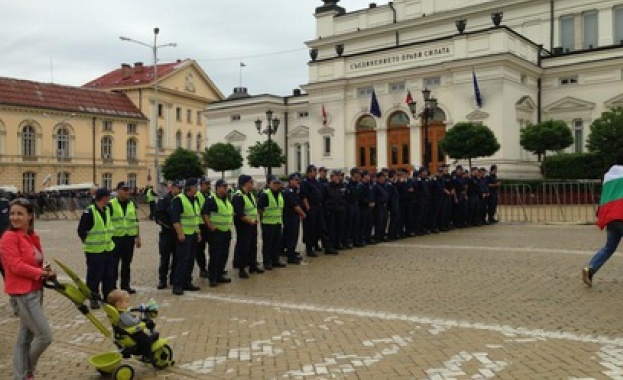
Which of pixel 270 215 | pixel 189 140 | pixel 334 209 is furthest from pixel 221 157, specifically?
pixel 189 140

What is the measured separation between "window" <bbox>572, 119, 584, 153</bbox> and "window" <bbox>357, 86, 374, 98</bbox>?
1310 centimetres

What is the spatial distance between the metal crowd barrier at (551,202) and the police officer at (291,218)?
39.9 feet

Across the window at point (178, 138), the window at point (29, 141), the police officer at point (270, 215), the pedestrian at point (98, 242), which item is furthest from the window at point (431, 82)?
the window at point (178, 138)

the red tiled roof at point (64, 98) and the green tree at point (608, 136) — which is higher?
the red tiled roof at point (64, 98)

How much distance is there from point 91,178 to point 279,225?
5944 cm

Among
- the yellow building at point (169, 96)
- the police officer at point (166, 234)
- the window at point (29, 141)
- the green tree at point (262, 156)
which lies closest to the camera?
the police officer at point (166, 234)

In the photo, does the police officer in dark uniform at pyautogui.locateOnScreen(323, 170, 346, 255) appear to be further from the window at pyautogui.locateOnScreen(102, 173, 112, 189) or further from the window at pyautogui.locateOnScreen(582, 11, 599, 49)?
the window at pyautogui.locateOnScreen(102, 173, 112, 189)

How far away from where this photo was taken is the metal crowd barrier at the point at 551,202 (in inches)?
908

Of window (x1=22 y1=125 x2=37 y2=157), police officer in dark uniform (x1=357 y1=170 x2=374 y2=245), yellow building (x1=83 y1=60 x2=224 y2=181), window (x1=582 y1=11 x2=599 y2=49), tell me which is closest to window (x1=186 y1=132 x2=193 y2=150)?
yellow building (x1=83 y1=60 x2=224 y2=181)

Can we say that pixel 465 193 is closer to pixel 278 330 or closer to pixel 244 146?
pixel 278 330

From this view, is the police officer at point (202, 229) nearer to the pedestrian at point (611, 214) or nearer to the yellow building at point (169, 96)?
the pedestrian at point (611, 214)

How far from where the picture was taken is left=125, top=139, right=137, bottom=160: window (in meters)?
72.5

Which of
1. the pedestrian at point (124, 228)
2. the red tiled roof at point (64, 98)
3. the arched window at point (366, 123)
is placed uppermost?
the red tiled roof at point (64, 98)

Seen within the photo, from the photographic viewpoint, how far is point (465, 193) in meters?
21.0
